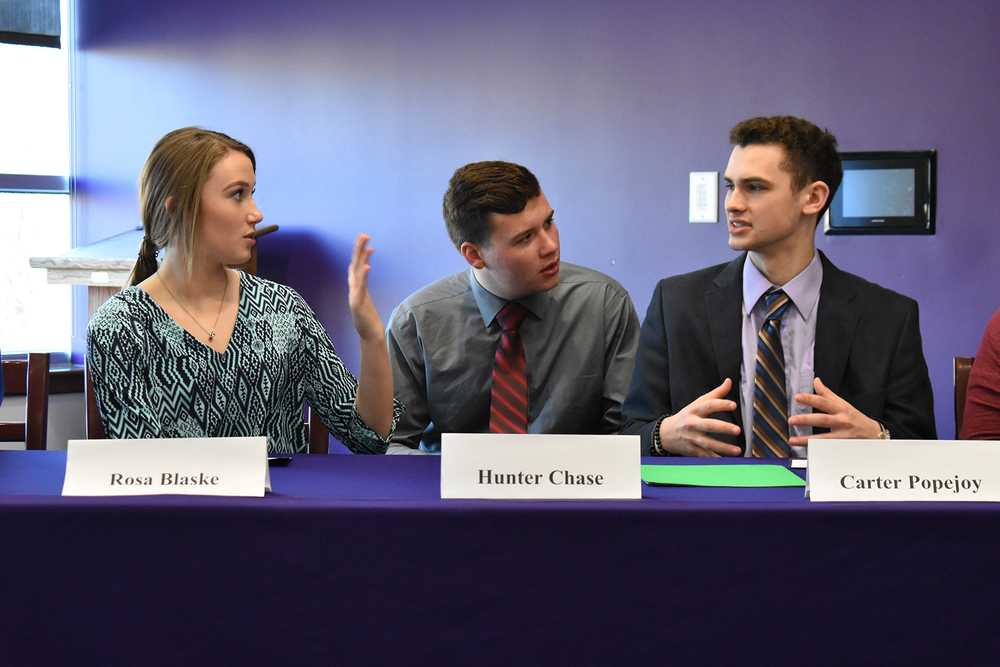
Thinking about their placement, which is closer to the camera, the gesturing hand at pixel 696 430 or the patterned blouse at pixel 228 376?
the gesturing hand at pixel 696 430

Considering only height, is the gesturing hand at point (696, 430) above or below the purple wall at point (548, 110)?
below

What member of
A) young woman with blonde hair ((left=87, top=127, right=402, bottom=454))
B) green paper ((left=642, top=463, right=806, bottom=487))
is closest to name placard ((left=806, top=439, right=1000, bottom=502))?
green paper ((left=642, top=463, right=806, bottom=487))

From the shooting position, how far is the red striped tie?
1.75 metres

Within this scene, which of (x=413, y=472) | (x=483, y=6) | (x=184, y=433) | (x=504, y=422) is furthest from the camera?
(x=483, y=6)

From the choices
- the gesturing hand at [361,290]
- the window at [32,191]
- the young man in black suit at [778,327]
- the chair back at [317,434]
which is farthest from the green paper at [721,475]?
the window at [32,191]

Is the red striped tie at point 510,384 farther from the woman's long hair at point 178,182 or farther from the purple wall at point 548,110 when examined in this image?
the purple wall at point 548,110

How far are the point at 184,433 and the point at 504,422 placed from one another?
65 centimetres

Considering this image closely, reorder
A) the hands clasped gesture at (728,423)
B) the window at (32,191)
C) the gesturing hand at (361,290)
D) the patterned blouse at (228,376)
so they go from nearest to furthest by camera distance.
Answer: the hands clasped gesture at (728,423) → the gesturing hand at (361,290) → the patterned blouse at (228,376) → the window at (32,191)

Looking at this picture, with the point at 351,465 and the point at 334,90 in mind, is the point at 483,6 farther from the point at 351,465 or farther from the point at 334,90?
the point at 351,465

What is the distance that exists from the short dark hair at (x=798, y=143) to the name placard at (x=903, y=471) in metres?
0.81

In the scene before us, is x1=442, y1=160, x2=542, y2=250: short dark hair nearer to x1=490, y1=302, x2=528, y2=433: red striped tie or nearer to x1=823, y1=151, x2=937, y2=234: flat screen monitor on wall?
x1=490, y1=302, x2=528, y2=433: red striped tie

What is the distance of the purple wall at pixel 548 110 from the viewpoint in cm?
294

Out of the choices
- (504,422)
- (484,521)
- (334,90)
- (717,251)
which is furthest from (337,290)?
(484,521)

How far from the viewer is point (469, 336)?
1872 mm
